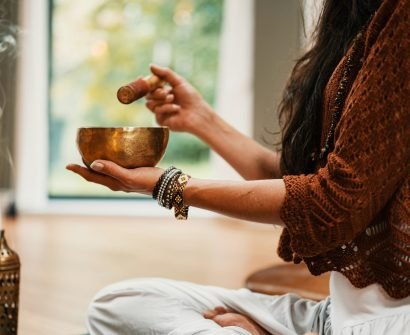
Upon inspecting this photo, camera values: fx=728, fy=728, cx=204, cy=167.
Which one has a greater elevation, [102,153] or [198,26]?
[198,26]

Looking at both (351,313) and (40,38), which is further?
(40,38)

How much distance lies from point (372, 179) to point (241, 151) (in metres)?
0.61

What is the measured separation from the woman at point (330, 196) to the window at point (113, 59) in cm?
389

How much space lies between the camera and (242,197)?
1.22 m

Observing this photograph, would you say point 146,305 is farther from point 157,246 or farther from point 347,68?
point 157,246

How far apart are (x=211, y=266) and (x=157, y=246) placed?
0.61m

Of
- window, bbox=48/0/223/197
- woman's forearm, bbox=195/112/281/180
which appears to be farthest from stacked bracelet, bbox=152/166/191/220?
window, bbox=48/0/223/197

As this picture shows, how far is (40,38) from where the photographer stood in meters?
5.05

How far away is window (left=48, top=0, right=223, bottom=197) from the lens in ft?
17.8

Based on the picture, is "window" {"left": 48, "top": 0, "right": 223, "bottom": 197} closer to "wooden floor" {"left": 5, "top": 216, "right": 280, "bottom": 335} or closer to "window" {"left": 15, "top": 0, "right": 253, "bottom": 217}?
"window" {"left": 15, "top": 0, "right": 253, "bottom": 217}

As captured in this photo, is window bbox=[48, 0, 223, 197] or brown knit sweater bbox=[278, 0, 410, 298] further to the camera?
window bbox=[48, 0, 223, 197]

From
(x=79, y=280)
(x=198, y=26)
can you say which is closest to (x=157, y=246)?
(x=79, y=280)

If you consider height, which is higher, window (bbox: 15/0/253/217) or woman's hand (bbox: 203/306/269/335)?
window (bbox: 15/0/253/217)

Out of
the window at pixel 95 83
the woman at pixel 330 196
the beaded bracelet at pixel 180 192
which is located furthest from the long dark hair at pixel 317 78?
the window at pixel 95 83
